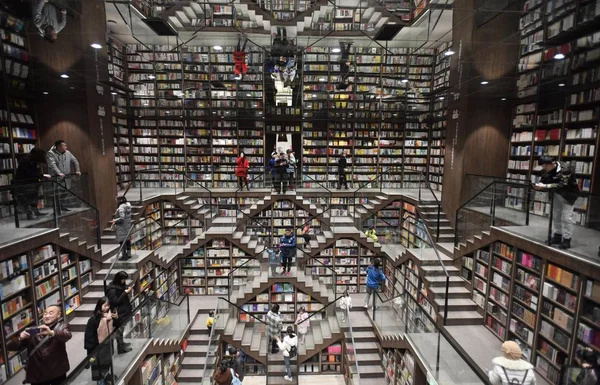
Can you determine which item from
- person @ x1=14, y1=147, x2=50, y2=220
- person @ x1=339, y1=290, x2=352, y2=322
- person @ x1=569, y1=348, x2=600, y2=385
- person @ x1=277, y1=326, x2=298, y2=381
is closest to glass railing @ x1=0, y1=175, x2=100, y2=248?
person @ x1=14, y1=147, x2=50, y2=220

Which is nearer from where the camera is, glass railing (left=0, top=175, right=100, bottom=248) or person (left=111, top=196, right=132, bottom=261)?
glass railing (left=0, top=175, right=100, bottom=248)

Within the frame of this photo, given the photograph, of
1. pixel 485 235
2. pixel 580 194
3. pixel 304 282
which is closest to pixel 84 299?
pixel 304 282

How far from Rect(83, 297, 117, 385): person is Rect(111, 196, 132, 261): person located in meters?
2.56

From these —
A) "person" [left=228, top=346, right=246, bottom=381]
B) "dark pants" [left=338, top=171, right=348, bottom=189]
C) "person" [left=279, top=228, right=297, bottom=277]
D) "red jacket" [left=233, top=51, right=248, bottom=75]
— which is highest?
"red jacket" [left=233, top=51, right=248, bottom=75]

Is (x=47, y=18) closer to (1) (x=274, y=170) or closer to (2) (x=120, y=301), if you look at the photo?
(2) (x=120, y=301)

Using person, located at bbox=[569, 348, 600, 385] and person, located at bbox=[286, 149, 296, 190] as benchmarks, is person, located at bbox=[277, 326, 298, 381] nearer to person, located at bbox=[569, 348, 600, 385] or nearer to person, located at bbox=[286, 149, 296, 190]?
person, located at bbox=[286, 149, 296, 190]

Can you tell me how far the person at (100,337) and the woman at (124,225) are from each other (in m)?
2.56

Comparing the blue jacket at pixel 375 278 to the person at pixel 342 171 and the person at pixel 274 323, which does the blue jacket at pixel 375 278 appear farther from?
the person at pixel 342 171

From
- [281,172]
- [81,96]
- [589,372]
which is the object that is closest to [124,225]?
[81,96]

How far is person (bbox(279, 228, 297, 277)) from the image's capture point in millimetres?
7879

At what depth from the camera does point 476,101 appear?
275 inches

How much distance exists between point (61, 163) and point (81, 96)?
1.72 meters

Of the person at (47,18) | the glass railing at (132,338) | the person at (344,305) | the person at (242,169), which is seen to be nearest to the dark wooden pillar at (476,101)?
the person at (344,305)

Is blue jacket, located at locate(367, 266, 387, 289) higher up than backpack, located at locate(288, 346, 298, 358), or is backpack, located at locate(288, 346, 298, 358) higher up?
blue jacket, located at locate(367, 266, 387, 289)
